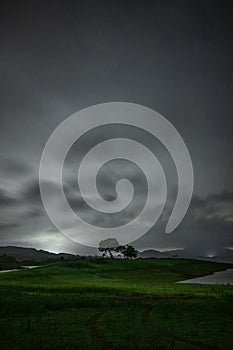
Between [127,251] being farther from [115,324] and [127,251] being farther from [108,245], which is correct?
[115,324]

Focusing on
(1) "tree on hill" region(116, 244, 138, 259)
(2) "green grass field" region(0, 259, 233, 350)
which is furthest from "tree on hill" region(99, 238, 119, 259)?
(2) "green grass field" region(0, 259, 233, 350)

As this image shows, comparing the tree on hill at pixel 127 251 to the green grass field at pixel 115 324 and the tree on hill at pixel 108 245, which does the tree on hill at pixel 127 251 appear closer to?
the tree on hill at pixel 108 245

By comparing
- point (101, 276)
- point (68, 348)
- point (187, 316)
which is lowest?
point (68, 348)

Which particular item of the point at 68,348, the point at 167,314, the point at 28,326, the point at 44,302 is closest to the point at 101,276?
the point at 44,302

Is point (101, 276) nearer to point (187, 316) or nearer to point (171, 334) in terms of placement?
point (187, 316)

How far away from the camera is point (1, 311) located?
29.3m

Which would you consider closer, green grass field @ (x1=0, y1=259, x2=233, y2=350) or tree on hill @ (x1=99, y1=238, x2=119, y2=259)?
green grass field @ (x1=0, y1=259, x2=233, y2=350)

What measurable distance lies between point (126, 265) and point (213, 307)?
2832 inches

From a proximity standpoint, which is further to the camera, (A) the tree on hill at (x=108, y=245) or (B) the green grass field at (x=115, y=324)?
(A) the tree on hill at (x=108, y=245)

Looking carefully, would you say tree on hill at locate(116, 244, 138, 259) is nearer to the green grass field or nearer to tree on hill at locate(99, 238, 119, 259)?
tree on hill at locate(99, 238, 119, 259)

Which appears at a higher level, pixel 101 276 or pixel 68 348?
pixel 101 276

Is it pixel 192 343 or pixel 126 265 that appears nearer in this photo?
pixel 192 343

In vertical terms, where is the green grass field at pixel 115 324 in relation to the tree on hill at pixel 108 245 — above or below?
below

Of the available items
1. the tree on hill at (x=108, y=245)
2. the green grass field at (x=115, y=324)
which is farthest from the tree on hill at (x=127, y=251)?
the green grass field at (x=115, y=324)
